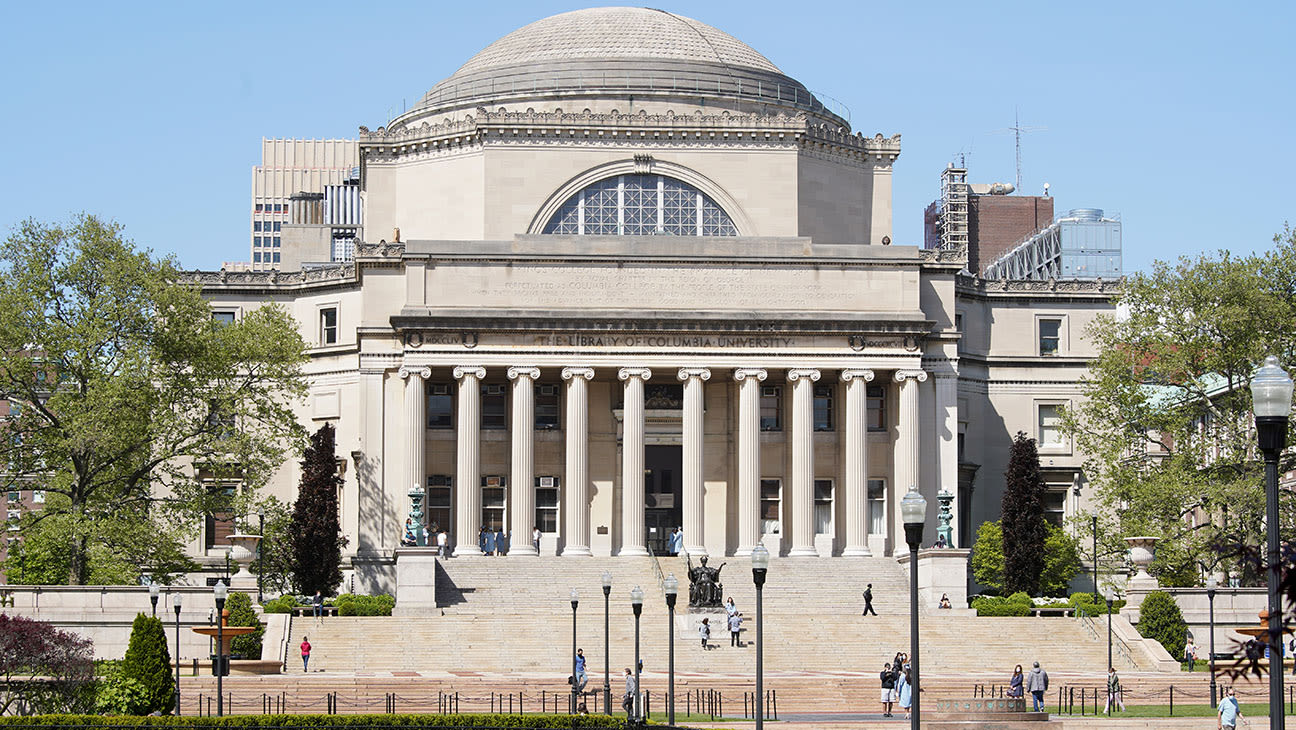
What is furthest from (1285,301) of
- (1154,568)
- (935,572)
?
(935,572)

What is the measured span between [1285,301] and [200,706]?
4273 centimetres

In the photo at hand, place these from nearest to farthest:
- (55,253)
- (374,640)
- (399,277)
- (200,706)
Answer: (200,706) < (374,640) < (55,253) < (399,277)

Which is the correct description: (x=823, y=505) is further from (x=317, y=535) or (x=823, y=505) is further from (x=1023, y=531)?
(x=317, y=535)

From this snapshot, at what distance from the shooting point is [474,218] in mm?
87312

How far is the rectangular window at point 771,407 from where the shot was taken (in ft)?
273

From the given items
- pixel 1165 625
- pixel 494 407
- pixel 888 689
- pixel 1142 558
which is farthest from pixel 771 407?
pixel 888 689

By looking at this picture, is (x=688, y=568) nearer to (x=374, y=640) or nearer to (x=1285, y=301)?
(x=374, y=640)

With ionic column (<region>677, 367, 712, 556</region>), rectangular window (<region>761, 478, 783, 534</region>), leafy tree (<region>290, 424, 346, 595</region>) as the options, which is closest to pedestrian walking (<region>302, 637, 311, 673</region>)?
leafy tree (<region>290, 424, 346, 595</region>)

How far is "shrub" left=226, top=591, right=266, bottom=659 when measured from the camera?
60.8 meters

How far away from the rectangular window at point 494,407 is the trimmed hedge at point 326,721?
39.5 meters

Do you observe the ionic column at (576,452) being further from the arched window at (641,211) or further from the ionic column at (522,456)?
the arched window at (641,211)

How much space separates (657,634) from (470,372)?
1762 centimetres

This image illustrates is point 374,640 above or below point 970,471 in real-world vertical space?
below

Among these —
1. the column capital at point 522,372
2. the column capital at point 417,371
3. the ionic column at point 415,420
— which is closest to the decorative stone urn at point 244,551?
the ionic column at point 415,420
